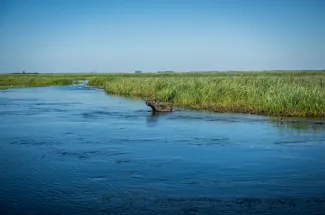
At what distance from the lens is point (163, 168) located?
29.4 feet

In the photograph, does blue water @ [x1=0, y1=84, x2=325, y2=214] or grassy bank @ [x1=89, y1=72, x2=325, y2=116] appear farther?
grassy bank @ [x1=89, y1=72, x2=325, y2=116]

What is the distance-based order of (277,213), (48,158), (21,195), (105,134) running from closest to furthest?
(277,213) → (21,195) → (48,158) → (105,134)

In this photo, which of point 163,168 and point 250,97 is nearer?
point 163,168

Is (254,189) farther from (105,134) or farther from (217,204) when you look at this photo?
(105,134)

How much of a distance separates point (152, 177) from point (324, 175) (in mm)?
3698

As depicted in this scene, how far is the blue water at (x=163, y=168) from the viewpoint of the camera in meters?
6.52

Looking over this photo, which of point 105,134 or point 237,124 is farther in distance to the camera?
point 237,124

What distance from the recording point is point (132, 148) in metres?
11.4

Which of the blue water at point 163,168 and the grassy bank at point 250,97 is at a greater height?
the grassy bank at point 250,97

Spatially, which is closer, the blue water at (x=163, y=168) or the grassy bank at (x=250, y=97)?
the blue water at (x=163, y=168)

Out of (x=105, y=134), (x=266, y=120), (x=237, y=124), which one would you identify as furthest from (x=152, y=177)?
(x=266, y=120)

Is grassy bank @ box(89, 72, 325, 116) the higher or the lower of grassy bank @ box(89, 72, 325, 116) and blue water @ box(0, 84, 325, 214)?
the higher

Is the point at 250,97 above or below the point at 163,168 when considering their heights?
above

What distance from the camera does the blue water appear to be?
21.4ft
